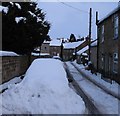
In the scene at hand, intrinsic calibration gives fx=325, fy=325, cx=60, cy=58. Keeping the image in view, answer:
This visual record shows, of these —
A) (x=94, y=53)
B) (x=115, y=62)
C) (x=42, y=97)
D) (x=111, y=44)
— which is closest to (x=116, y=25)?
(x=111, y=44)

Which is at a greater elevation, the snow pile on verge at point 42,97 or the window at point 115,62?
the window at point 115,62

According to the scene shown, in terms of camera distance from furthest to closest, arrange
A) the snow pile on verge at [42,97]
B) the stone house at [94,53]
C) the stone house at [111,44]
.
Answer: the stone house at [94,53] → the stone house at [111,44] → the snow pile on verge at [42,97]

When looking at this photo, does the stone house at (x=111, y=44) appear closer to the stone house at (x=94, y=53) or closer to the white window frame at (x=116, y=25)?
the white window frame at (x=116, y=25)

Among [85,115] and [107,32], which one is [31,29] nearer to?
[107,32]

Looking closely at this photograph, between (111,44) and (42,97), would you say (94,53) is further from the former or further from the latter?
(42,97)

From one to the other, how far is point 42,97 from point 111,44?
57.8 feet

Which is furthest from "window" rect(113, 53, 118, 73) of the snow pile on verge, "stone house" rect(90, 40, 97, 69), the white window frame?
the snow pile on verge

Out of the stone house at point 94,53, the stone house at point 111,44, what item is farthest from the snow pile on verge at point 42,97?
the stone house at point 94,53

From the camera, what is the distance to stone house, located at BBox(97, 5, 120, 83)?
23.3m

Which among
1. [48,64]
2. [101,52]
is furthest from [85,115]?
[101,52]

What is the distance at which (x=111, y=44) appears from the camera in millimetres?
26203

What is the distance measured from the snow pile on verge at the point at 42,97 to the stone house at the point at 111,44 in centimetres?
1247

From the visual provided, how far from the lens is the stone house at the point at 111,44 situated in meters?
23.3

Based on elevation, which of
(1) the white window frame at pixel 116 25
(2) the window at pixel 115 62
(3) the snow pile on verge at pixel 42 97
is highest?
(1) the white window frame at pixel 116 25
